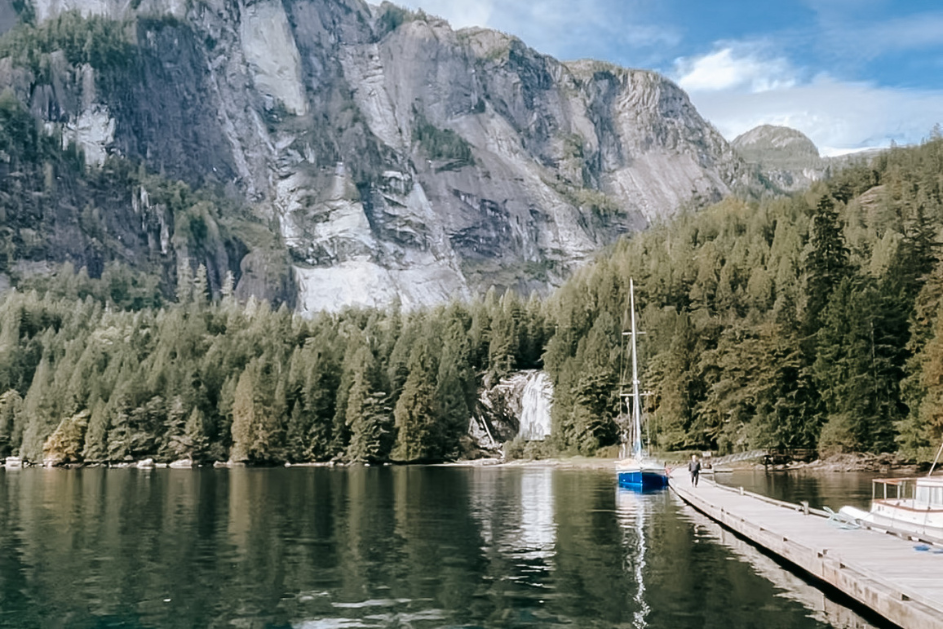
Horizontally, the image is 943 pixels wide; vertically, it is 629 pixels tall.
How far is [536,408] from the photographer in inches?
6673

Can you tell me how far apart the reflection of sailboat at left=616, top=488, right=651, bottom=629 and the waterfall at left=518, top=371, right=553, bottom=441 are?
3552 inches

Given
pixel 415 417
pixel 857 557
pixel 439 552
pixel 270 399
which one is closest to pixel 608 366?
pixel 415 417

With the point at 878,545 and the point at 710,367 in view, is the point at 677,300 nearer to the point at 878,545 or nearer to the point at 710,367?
the point at 710,367

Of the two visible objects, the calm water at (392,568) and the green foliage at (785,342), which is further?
the green foliage at (785,342)

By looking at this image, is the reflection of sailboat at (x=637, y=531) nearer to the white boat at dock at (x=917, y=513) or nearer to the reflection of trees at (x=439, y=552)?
the reflection of trees at (x=439, y=552)

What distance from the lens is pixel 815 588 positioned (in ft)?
101

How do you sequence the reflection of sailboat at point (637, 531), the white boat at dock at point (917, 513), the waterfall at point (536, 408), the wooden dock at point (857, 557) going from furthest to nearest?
1. the waterfall at point (536, 408)
2. the white boat at dock at point (917, 513)
3. the reflection of sailboat at point (637, 531)
4. the wooden dock at point (857, 557)

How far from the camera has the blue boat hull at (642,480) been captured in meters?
75.3

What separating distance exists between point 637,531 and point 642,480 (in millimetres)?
29442

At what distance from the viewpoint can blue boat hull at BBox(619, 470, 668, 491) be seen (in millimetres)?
75312

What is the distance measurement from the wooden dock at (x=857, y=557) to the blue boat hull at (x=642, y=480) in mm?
24301

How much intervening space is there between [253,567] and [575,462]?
97.2 metres

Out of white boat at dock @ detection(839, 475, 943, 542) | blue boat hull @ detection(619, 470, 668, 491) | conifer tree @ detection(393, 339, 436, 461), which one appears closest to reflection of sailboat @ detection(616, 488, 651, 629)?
blue boat hull @ detection(619, 470, 668, 491)

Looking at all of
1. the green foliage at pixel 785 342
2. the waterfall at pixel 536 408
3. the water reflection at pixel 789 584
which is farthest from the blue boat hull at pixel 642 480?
the waterfall at pixel 536 408
